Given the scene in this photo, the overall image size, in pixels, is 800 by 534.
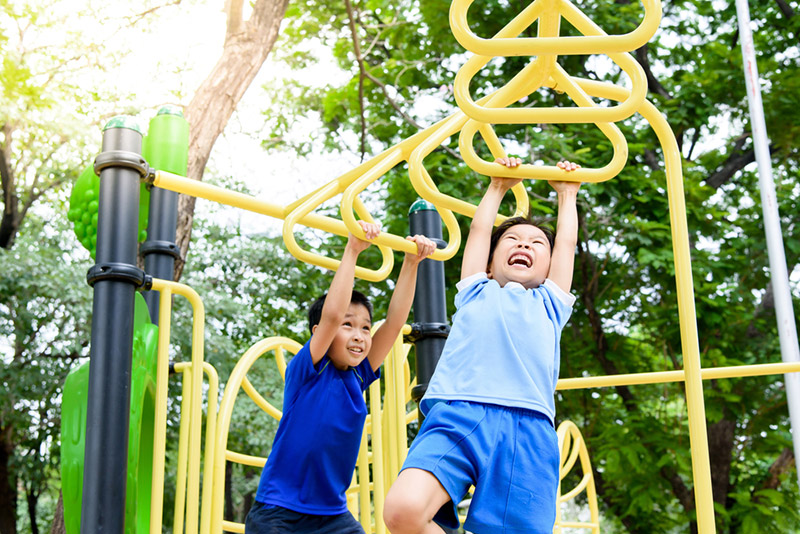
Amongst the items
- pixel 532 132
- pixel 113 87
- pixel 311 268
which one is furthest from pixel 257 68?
pixel 113 87

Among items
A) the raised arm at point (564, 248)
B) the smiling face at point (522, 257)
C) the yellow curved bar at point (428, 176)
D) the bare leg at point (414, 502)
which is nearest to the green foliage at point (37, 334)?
the yellow curved bar at point (428, 176)

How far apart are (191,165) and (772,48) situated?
5596mm

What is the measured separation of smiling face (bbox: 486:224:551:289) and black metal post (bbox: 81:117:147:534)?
35.6 inches

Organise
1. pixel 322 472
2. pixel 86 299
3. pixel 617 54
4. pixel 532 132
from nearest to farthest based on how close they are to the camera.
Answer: pixel 617 54, pixel 322 472, pixel 532 132, pixel 86 299

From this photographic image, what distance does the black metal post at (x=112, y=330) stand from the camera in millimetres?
1885

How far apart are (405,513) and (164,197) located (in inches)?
73.8

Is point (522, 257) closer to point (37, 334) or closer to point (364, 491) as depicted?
point (364, 491)

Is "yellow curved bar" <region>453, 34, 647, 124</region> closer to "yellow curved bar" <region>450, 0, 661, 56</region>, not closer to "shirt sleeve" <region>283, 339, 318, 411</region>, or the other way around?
"yellow curved bar" <region>450, 0, 661, 56</region>

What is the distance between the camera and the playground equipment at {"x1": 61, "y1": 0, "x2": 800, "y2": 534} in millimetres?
1588

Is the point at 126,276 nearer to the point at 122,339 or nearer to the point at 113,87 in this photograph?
the point at 122,339

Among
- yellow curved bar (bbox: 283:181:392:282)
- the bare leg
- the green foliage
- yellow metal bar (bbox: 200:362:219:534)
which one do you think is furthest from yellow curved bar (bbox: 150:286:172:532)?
the green foliage

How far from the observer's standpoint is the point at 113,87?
28.8 ft

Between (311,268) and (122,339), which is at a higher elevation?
(311,268)

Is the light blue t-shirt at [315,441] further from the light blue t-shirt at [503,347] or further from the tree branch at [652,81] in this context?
the tree branch at [652,81]
